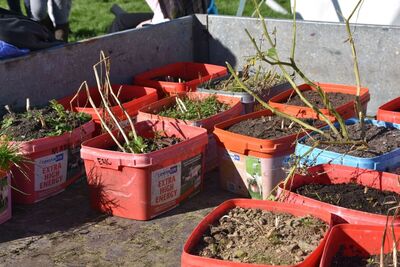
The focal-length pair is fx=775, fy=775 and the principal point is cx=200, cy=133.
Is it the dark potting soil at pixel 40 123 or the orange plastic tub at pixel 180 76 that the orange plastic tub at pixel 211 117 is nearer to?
the orange plastic tub at pixel 180 76

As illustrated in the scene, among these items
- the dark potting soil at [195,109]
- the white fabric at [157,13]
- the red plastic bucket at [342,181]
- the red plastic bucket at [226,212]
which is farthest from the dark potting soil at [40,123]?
the white fabric at [157,13]

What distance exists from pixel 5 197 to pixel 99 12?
667 cm

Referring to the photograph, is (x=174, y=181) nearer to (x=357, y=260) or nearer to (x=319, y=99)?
(x=319, y=99)

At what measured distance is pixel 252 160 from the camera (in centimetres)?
424

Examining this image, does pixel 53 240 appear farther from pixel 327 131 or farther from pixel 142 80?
pixel 142 80

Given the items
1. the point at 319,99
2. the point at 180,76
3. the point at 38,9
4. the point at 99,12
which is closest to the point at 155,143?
the point at 319,99

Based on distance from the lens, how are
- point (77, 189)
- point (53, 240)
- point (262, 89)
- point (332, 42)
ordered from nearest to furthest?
point (53, 240) < point (77, 189) < point (262, 89) < point (332, 42)

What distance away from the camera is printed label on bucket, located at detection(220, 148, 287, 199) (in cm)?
421

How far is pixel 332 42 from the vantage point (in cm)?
564

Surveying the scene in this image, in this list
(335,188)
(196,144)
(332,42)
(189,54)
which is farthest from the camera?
(189,54)

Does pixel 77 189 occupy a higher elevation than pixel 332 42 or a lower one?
lower

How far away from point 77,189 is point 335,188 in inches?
67.5

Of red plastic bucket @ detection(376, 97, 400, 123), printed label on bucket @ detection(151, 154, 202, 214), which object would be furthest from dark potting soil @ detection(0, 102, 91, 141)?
red plastic bucket @ detection(376, 97, 400, 123)

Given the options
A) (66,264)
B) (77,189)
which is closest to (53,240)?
(66,264)
